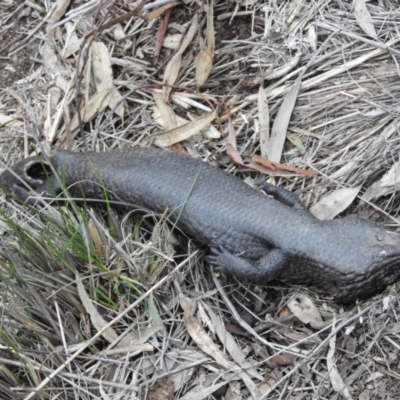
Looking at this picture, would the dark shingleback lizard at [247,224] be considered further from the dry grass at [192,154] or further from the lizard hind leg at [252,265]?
the dry grass at [192,154]

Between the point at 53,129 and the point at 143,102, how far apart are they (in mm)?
587

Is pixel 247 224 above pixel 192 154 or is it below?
below

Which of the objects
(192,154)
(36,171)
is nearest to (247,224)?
(192,154)

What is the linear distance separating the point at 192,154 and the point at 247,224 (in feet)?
2.27

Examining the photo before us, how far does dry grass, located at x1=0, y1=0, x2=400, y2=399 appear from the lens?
3.45m

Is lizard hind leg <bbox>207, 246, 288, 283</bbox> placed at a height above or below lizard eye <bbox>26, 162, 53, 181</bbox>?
below

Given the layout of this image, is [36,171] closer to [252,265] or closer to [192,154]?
[192,154]

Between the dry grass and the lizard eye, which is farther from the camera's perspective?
the lizard eye

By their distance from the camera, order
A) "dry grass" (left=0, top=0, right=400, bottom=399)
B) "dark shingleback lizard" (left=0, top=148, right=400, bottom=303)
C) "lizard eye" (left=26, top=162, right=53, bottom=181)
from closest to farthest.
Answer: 1. "dry grass" (left=0, top=0, right=400, bottom=399)
2. "dark shingleback lizard" (left=0, top=148, right=400, bottom=303)
3. "lizard eye" (left=26, top=162, right=53, bottom=181)

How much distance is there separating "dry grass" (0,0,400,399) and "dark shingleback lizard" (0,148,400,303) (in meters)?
0.12

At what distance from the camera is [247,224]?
375cm

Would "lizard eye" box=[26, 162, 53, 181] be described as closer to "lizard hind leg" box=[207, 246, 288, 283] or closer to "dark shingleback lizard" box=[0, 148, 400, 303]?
"dark shingleback lizard" box=[0, 148, 400, 303]

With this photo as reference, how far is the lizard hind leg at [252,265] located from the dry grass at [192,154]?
4.4 inches

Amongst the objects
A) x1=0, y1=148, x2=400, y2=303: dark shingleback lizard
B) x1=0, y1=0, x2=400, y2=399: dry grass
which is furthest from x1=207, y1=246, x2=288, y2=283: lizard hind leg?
x1=0, y1=0, x2=400, y2=399: dry grass
